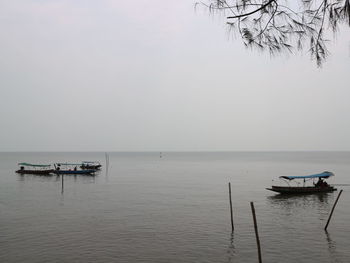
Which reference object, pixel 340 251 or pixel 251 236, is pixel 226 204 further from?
pixel 340 251

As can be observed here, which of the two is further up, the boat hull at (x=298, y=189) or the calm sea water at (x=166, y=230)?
the boat hull at (x=298, y=189)

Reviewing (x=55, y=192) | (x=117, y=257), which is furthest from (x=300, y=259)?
(x=55, y=192)

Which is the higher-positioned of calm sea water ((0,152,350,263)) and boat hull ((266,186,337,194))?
boat hull ((266,186,337,194))

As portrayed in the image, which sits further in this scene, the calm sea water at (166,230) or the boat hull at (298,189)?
the boat hull at (298,189)

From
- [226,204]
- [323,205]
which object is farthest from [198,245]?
[323,205]

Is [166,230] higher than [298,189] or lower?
lower

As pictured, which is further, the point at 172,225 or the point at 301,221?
the point at 301,221

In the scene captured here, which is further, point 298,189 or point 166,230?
point 298,189

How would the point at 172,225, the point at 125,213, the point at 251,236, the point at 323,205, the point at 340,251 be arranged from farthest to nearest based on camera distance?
the point at 323,205 → the point at 125,213 → the point at 172,225 → the point at 251,236 → the point at 340,251

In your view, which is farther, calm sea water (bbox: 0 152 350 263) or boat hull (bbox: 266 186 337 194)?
boat hull (bbox: 266 186 337 194)

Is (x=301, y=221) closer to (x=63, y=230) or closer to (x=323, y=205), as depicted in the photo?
(x=323, y=205)

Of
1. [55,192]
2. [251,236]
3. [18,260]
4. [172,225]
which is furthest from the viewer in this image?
[55,192]

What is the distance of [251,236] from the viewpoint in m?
22.8

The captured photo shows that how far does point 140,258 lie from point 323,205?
26285 mm
